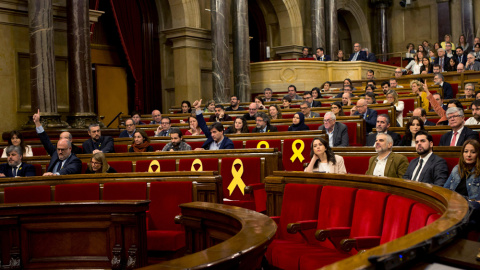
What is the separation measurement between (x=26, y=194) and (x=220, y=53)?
317 inches

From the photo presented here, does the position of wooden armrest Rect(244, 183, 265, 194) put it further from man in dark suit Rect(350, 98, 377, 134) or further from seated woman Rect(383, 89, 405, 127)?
seated woman Rect(383, 89, 405, 127)

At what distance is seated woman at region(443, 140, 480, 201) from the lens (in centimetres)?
360

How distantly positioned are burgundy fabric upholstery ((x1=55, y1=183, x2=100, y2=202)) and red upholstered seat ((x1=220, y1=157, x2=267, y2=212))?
1143mm

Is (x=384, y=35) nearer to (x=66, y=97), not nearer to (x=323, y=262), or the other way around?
(x=66, y=97)

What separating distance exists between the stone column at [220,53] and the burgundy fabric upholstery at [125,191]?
7534mm

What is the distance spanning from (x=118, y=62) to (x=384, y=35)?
11.3 m

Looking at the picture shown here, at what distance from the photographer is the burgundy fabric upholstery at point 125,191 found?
4.45 metres

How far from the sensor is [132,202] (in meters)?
3.65

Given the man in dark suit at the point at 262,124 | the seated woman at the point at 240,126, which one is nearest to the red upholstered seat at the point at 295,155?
the man in dark suit at the point at 262,124

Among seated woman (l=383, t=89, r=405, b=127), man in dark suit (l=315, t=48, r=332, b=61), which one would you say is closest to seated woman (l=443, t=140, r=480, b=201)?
seated woman (l=383, t=89, r=405, b=127)

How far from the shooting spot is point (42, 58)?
861 centimetres

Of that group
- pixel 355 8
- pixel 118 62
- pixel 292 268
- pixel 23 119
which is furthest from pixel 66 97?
pixel 355 8

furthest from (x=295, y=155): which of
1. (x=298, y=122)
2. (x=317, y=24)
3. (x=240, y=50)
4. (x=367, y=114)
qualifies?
(x=317, y=24)

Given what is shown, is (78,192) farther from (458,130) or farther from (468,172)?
(458,130)
